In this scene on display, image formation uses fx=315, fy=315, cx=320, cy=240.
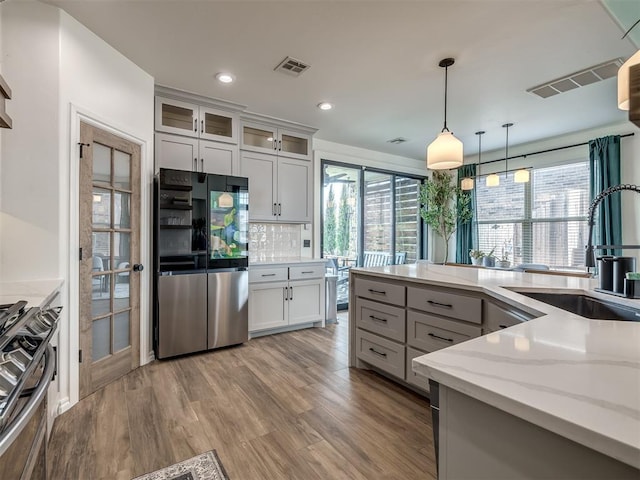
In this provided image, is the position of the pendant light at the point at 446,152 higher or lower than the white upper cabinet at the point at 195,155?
lower

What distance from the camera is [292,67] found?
109 inches

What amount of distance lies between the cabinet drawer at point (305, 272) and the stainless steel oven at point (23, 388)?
108 inches

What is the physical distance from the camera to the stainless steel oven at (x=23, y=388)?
2.45 ft

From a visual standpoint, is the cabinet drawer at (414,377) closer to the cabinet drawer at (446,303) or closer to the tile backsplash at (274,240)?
the cabinet drawer at (446,303)

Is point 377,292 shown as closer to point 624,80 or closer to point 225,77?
point 624,80

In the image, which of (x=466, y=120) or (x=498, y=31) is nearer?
(x=498, y=31)

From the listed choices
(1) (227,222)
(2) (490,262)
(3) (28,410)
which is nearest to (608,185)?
(2) (490,262)

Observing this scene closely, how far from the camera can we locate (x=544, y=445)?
555 mm

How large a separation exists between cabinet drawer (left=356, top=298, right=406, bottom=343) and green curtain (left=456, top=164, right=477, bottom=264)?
3.74 metres

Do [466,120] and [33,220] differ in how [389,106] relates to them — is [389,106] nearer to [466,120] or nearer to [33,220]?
[466,120]

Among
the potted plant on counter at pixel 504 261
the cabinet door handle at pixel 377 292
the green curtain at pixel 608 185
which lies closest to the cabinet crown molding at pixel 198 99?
the cabinet door handle at pixel 377 292

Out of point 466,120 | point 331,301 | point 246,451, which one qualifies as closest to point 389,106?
point 466,120

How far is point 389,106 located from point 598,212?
10.6ft

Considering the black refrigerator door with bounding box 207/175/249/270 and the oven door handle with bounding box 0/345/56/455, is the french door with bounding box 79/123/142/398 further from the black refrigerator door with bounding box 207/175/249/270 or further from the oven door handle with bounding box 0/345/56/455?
the oven door handle with bounding box 0/345/56/455
